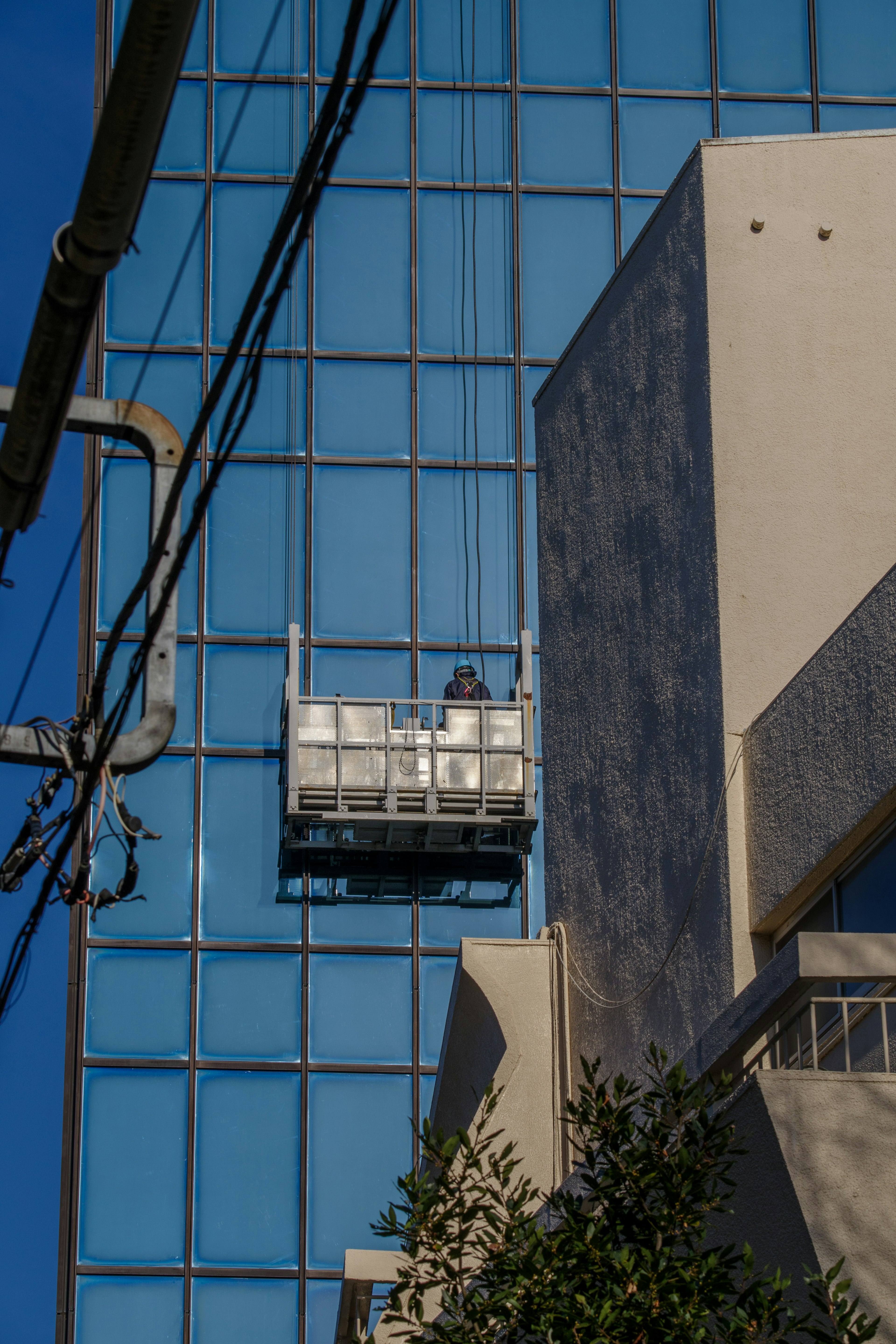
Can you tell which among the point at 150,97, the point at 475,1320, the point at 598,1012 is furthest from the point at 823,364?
the point at 150,97

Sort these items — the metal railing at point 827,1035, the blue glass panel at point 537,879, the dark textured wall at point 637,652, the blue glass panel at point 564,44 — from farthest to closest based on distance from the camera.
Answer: the blue glass panel at point 564,44 → the blue glass panel at point 537,879 → the dark textured wall at point 637,652 → the metal railing at point 827,1035

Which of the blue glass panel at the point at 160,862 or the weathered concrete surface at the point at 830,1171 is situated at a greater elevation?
the blue glass panel at the point at 160,862

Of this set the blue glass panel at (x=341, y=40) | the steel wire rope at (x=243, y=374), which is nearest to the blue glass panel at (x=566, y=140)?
the blue glass panel at (x=341, y=40)

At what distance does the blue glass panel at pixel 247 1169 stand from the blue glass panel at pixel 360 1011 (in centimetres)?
86

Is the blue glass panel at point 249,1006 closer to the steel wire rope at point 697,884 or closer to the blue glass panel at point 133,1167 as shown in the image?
the blue glass panel at point 133,1167

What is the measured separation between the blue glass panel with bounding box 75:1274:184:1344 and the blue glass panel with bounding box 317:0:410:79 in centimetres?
2153

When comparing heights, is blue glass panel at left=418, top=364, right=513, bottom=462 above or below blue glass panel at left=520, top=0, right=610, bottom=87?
below

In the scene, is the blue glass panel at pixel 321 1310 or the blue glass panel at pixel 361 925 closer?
the blue glass panel at pixel 321 1310

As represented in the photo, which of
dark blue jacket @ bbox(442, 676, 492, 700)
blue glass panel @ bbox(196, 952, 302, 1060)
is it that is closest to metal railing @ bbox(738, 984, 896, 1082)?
dark blue jacket @ bbox(442, 676, 492, 700)

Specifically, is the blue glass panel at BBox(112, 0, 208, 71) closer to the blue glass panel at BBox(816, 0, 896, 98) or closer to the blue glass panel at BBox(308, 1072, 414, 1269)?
the blue glass panel at BBox(816, 0, 896, 98)

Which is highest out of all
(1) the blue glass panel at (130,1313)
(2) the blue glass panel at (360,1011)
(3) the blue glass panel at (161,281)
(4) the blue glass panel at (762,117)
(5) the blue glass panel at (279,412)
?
(4) the blue glass panel at (762,117)

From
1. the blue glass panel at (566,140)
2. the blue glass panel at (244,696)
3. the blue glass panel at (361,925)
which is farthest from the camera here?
the blue glass panel at (566,140)

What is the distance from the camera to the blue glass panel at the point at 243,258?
3438 centimetres

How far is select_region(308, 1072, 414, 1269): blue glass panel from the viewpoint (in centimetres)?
3053
